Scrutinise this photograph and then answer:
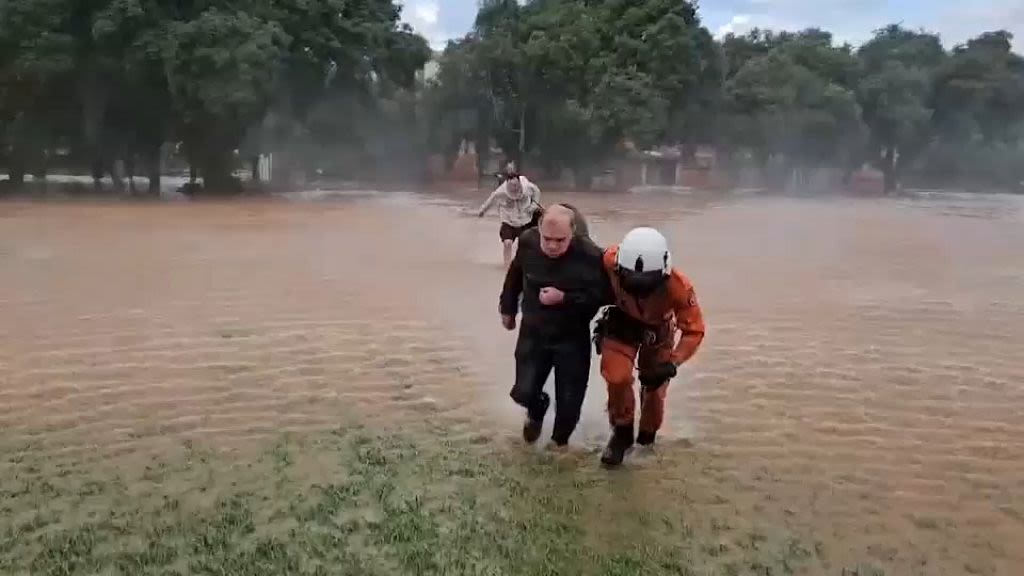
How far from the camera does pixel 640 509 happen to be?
527cm

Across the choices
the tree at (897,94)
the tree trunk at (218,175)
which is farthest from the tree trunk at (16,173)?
the tree at (897,94)

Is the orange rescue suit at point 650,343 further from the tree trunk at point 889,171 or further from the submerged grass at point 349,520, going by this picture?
the tree trunk at point 889,171

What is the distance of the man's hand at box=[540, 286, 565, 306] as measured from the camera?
225 inches

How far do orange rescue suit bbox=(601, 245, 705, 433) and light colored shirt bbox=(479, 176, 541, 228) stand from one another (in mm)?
7198

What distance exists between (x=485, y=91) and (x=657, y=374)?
131 ft

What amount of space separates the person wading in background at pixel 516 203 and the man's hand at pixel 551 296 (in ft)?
23.6

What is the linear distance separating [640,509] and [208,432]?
8.90ft

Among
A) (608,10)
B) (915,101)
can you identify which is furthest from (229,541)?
(915,101)

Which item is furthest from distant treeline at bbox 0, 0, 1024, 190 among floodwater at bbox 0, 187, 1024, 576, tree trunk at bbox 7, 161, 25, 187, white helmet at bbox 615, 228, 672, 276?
white helmet at bbox 615, 228, 672, 276

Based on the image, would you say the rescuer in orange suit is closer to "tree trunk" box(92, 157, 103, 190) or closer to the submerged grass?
the submerged grass

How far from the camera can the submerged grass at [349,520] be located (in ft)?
14.9

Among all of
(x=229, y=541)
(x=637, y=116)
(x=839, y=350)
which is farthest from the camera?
(x=637, y=116)

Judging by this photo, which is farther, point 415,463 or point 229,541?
point 415,463

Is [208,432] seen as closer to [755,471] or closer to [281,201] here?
[755,471]
